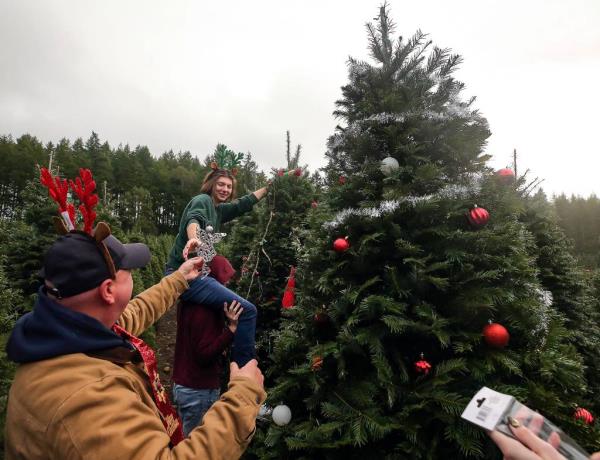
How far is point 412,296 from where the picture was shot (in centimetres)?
239

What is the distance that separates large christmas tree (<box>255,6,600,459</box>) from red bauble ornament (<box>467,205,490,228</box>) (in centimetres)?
1

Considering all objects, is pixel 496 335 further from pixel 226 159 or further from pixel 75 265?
pixel 226 159

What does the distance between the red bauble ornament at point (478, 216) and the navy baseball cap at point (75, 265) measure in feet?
7.53

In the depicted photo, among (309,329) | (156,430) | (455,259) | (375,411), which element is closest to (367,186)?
(455,259)

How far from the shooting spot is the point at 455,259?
232 centimetres

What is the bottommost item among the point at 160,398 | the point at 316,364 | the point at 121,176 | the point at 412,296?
A: the point at 316,364

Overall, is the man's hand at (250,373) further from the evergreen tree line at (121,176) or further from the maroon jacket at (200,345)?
the evergreen tree line at (121,176)

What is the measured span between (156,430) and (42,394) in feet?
1.37

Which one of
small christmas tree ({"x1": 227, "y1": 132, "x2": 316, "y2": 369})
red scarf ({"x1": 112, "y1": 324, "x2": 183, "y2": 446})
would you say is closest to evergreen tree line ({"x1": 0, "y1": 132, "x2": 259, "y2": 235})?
small christmas tree ({"x1": 227, "y1": 132, "x2": 316, "y2": 369})

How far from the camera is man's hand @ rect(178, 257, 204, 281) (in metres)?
2.91

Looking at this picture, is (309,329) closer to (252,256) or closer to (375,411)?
(375,411)

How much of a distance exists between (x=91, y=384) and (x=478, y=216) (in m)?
2.44

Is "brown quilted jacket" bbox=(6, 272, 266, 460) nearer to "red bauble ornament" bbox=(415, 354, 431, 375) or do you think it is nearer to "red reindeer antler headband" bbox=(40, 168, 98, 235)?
"red reindeer antler headband" bbox=(40, 168, 98, 235)

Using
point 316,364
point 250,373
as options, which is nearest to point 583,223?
point 316,364
